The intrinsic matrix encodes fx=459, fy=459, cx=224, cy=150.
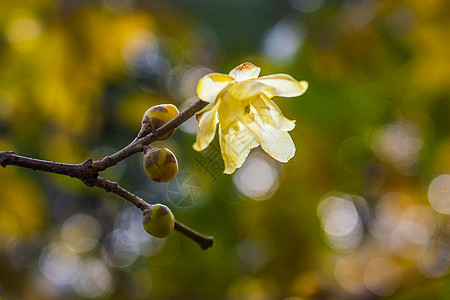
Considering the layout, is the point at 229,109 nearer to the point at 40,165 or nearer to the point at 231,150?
the point at 231,150

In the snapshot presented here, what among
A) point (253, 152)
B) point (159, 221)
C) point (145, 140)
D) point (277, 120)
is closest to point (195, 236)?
point (159, 221)

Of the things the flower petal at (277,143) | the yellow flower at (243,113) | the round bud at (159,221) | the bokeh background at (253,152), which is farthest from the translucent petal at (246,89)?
the bokeh background at (253,152)

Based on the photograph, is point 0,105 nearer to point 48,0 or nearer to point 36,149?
point 36,149

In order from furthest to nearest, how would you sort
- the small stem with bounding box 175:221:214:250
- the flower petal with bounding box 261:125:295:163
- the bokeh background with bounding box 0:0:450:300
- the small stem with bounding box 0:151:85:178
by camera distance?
1. the bokeh background with bounding box 0:0:450:300
2. the flower petal with bounding box 261:125:295:163
3. the small stem with bounding box 175:221:214:250
4. the small stem with bounding box 0:151:85:178

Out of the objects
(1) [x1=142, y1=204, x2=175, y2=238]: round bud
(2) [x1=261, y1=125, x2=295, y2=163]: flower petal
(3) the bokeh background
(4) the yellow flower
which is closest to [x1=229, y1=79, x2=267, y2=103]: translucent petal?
(4) the yellow flower

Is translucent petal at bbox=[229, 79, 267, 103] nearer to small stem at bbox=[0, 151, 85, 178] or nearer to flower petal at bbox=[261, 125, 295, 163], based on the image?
flower petal at bbox=[261, 125, 295, 163]

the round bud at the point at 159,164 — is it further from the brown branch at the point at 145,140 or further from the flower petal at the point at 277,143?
the flower petal at the point at 277,143

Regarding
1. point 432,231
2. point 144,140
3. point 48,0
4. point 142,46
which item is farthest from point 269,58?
point 432,231
